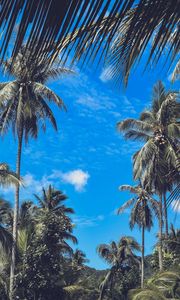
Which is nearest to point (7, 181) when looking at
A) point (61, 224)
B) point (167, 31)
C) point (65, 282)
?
point (61, 224)

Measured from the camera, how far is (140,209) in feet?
132

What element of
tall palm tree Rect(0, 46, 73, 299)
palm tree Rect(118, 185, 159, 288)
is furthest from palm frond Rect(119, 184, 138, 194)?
tall palm tree Rect(0, 46, 73, 299)

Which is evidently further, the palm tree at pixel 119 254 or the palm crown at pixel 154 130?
the palm tree at pixel 119 254

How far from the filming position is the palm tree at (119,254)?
4644 cm

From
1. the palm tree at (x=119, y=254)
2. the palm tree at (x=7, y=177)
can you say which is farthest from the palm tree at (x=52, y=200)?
the palm tree at (x=7, y=177)

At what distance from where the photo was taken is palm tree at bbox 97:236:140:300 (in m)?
46.4

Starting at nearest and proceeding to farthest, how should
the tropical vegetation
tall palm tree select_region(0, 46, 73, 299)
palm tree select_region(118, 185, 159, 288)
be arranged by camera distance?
1. the tropical vegetation
2. tall palm tree select_region(0, 46, 73, 299)
3. palm tree select_region(118, 185, 159, 288)

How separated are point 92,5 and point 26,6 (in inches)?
9.1

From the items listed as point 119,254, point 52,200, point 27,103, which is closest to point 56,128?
point 27,103

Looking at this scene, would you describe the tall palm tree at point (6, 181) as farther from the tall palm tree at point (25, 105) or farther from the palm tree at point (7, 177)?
the tall palm tree at point (25, 105)

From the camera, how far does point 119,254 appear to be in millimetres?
47125

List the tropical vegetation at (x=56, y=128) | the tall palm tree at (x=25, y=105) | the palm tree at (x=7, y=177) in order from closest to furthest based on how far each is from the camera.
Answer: the tropical vegetation at (x=56, y=128), the palm tree at (x=7, y=177), the tall palm tree at (x=25, y=105)

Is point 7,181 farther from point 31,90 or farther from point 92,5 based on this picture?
point 92,5

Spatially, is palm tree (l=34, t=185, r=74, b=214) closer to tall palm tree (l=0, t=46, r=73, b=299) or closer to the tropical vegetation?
the tropical vegetation
